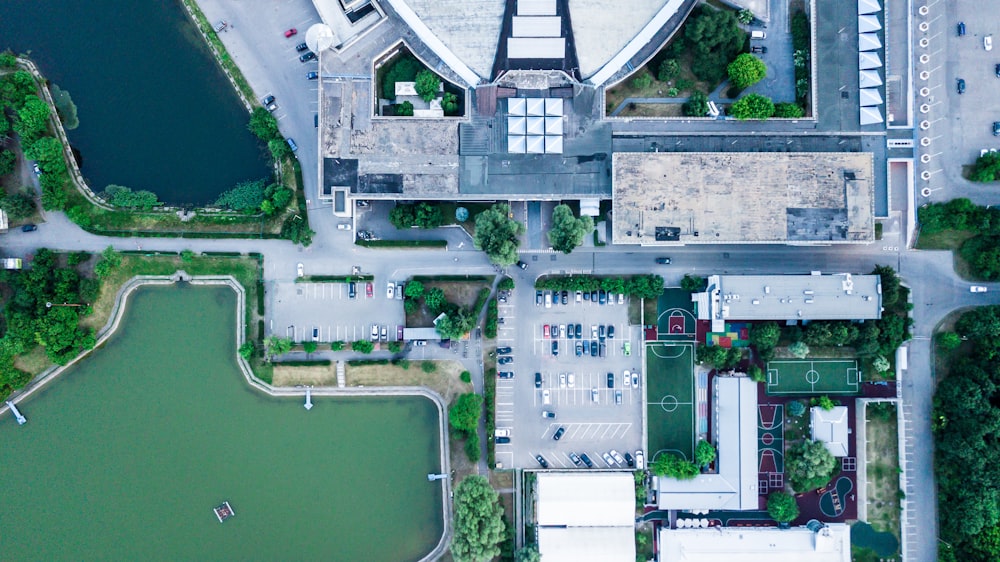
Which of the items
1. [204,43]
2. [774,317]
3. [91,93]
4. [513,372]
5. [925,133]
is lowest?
[513,372]

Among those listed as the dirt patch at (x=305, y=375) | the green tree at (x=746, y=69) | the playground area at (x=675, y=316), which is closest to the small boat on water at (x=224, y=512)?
the dirt patch at (x=305, y=375)

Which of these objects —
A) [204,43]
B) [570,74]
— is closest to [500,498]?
[570,74]

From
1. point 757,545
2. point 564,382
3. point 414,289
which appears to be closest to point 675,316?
point 564,382

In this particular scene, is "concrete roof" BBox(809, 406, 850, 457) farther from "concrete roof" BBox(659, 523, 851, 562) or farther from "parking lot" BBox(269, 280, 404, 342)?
"parking lot" BBox(269, 280, 404, 342)

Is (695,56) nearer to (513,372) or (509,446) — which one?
(513,372)

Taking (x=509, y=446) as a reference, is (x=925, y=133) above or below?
above

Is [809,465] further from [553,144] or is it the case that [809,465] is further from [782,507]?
[553,144]

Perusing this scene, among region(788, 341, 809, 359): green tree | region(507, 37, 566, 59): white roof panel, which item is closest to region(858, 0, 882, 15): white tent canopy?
region(507, 37, 566, 59): white roof panel
